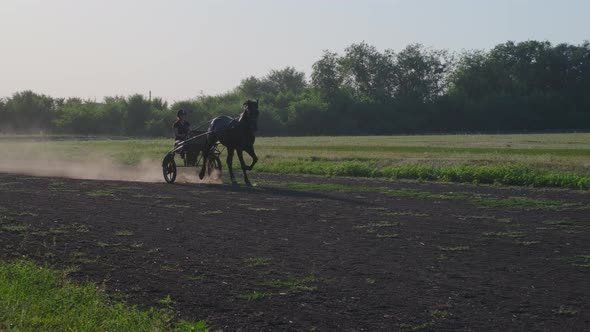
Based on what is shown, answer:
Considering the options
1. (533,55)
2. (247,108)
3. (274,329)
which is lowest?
(274,329)

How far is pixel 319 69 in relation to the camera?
407ft

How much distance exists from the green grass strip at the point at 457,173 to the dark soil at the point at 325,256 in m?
4.44

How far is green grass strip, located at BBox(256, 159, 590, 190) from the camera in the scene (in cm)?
2498

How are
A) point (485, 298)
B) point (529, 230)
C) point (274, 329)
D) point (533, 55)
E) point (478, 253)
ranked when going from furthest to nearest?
point (533, 55) → point (529, 230) → point (478, 253) → point (485, 298) → point (274, 329)

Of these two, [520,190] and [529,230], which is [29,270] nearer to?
[529,230]

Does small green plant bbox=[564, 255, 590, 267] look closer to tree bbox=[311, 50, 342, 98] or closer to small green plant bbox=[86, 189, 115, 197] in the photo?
small green plant bbox=[86, 189, 115, 197]

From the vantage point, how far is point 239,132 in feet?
78.6

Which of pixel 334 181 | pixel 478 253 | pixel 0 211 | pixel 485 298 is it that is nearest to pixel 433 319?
pixel 485 298

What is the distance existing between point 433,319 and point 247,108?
49.8 ft

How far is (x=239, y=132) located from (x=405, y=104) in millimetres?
80156

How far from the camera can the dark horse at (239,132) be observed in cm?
2335

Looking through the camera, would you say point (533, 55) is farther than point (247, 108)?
Yes

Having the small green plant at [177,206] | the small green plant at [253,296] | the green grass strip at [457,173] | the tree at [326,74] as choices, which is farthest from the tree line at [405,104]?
the small green plant at [253,296]

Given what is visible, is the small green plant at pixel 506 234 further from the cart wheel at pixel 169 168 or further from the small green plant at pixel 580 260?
the cart wheel at pixel 169 168
